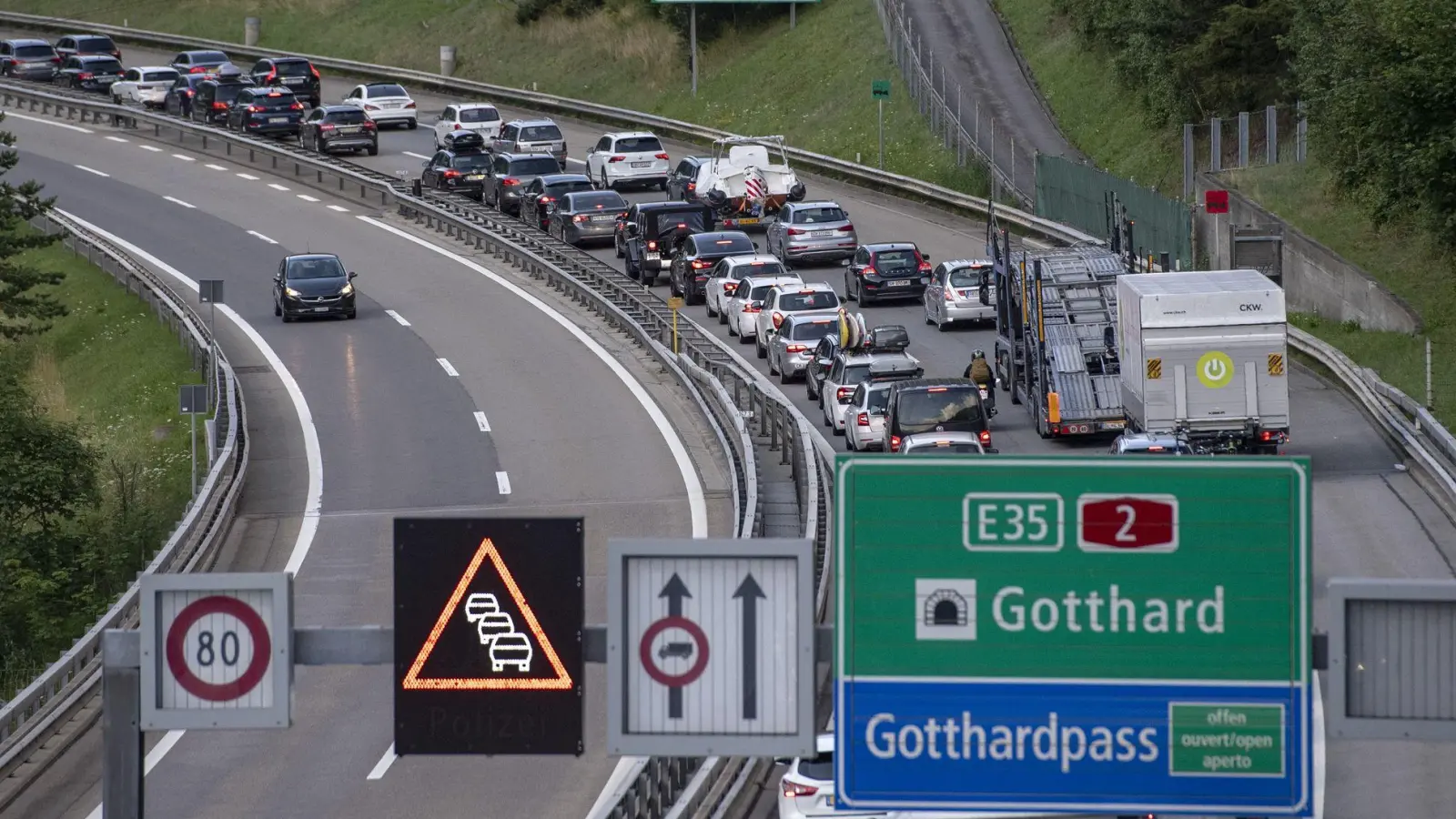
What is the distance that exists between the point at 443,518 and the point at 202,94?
64.4 metres

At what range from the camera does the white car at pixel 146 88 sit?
74.9 meters

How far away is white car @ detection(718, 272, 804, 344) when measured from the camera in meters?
44.3

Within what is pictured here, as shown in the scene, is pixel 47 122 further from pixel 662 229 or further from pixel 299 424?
pixel 299 424

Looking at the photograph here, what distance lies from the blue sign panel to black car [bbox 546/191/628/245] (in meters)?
44.9

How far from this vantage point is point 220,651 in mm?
10266

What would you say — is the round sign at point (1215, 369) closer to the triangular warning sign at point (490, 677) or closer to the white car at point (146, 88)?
the triangular warning sign at point (490, 677)

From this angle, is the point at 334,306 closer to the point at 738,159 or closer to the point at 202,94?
the point at 738,159

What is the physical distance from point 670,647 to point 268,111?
6181cm

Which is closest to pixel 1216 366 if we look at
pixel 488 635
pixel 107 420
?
pixel 488 635

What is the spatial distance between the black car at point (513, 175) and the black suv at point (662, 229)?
8.70 meters

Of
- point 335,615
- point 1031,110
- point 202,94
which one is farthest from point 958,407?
point 202,94

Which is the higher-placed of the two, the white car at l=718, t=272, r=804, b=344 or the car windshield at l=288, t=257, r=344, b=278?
the car windshield at l=288, t=257, r=344, b=278

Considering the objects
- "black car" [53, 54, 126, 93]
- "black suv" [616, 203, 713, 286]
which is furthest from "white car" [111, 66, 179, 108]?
"black suv" [616, 203, 713, 286]

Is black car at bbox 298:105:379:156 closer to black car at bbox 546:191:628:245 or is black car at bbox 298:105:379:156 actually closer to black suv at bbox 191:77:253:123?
black suv at bbox 191:77:253:123
